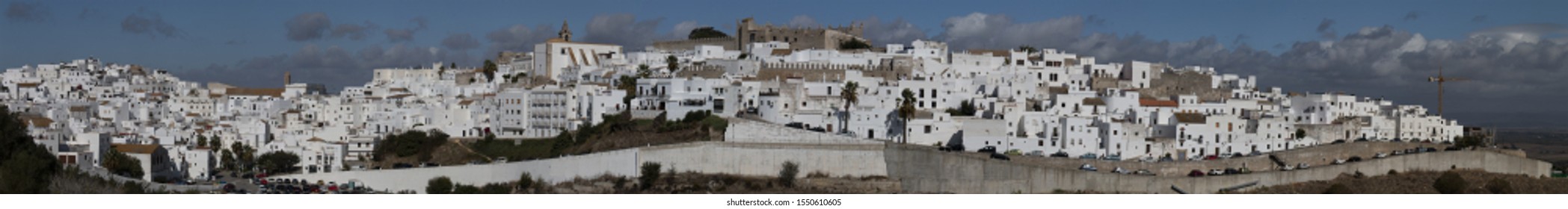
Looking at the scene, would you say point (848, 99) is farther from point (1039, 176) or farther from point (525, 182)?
point (525, 182)

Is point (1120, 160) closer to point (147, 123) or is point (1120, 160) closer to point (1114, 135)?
point (1114, 135)

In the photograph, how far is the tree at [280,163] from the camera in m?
37.3

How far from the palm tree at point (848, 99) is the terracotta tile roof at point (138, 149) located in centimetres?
1362

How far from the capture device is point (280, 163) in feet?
123

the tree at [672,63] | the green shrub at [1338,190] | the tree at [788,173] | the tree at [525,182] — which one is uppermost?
the tree at [672,63]

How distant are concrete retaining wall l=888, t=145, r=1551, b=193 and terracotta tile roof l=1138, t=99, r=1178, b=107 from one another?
4429mm

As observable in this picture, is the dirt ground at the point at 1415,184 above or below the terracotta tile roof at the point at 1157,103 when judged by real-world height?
below

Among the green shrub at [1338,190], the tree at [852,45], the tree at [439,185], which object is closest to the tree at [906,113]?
the green shrub at [1338,190]

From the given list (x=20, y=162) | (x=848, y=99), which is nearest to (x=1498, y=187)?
(x=848, y=99)

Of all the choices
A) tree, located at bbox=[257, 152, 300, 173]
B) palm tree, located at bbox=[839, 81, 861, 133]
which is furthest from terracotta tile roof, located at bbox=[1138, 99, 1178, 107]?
tree, located at bbox=[257, 152, 300, 173]

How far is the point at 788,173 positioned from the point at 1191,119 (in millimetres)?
7584

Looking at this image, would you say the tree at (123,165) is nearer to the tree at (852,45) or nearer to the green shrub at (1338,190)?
the tree at (852,45)

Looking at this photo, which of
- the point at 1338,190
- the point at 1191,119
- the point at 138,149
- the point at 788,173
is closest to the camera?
the point at 1338,190

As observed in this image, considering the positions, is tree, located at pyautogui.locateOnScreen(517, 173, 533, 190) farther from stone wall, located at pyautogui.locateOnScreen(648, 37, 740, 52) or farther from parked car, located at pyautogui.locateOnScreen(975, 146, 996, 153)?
stone wall, located at pyautogui.locateOnScreen(648, 37, 740, 52)
